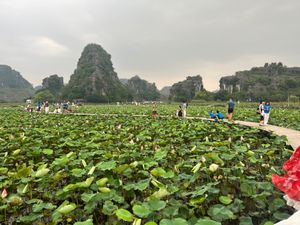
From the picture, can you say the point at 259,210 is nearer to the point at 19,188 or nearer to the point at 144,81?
the point at 19,188

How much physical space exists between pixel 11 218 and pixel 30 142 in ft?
10.9

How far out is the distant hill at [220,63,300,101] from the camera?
67.7 meters

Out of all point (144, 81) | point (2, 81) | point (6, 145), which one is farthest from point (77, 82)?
point (6, 145)

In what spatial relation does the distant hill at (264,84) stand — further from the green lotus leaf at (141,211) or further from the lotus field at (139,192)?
the green lotus leaf at (141,211)

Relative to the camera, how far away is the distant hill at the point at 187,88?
83412mm

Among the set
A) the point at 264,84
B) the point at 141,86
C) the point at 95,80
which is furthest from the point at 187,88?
the point at 141,86

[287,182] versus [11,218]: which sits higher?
[287,182]

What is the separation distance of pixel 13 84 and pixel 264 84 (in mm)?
117495

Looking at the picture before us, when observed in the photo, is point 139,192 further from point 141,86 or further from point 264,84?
point 141,86

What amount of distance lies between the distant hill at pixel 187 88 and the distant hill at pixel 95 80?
1414 cm

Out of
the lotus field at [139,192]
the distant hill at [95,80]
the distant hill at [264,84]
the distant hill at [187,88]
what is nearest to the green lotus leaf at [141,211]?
the lotus field at [139,192]

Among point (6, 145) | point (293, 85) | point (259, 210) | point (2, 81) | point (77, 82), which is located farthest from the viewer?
point (2, 81)

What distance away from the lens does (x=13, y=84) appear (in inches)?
5881

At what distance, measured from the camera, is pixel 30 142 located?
665cm
